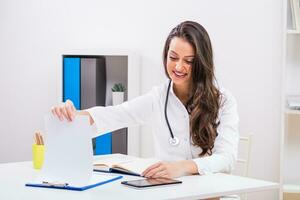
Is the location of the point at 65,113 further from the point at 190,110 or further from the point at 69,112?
the point at 190,110

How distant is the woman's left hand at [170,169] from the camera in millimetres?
2201

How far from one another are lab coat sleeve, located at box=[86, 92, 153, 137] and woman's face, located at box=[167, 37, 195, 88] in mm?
237

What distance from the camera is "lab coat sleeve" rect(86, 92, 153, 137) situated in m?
2.68

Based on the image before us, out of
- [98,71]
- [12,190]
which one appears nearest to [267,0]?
[98,71]

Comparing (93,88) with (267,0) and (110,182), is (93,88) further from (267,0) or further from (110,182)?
(110,182)

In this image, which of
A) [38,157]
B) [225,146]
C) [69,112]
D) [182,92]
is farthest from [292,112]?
[69,112]

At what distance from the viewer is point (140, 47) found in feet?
15.0

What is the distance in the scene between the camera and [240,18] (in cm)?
415

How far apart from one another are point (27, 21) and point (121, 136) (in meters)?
1.31

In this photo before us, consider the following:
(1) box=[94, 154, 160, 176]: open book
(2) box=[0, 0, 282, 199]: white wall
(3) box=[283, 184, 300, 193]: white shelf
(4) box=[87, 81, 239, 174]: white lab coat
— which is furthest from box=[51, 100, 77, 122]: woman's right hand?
(2) box=[0, 0, 282, 199]: white wall

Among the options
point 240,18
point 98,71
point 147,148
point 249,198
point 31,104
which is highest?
point 240,18

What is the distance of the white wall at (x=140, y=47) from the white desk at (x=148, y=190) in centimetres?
189

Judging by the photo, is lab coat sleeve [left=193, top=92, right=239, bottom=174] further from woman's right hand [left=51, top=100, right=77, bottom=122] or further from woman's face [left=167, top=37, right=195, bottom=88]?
woman's right hand [left=51, top=100, right=77, bottom=122]

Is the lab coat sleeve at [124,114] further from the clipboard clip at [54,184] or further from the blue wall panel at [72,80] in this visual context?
the blue wall panel at [72,80]
